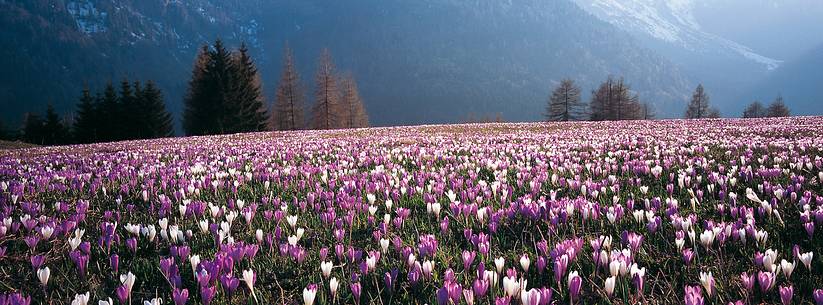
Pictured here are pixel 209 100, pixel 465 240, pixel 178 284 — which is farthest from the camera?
pixel 209 100

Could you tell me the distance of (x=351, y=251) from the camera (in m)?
2.69

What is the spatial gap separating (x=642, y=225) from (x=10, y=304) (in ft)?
12.6

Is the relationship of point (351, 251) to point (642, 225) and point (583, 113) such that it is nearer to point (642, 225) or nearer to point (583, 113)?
point (642, 225)

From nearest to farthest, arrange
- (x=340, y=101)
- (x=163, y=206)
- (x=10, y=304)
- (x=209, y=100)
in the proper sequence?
(x=10, y=304)
(x=163, y=206)
(x=209, y=100)
(x=340, y=101)

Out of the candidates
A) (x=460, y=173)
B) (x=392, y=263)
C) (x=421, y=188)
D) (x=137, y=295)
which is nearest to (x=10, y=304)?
(x=137, y=295)

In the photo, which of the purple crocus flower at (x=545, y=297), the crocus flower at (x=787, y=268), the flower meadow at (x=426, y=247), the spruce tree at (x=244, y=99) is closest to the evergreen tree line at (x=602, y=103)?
the spruce tree at (x=244, y=99)

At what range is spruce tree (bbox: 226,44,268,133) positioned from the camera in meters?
55.2

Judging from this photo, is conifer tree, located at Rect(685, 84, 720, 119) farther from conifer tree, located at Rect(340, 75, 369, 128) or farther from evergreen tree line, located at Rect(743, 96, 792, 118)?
conifer tree, located at Rect(340, 75, 369, 128)

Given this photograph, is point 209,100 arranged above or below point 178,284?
above

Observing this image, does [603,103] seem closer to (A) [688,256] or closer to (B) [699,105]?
(B) [699,105]

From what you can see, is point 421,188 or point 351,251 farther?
point 421,188

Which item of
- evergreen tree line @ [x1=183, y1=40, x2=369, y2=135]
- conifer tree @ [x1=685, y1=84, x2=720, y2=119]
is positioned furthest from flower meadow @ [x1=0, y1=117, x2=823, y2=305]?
conifer tree @ [x1=685, y1=84, x2=720, y2=119]

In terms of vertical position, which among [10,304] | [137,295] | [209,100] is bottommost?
[137,295]

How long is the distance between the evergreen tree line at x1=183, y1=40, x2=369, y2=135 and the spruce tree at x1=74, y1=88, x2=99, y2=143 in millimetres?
12119
